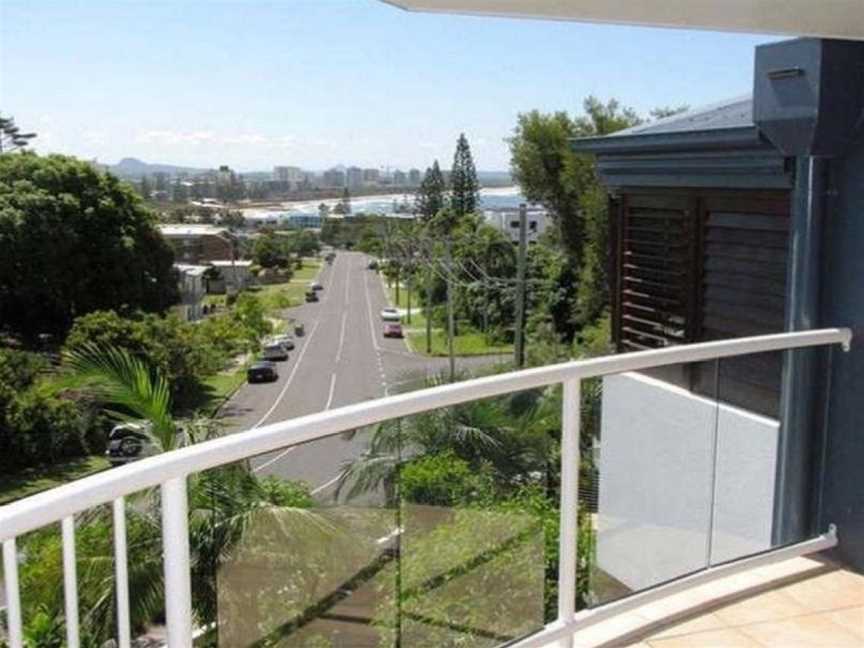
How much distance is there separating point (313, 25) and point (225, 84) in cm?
1350

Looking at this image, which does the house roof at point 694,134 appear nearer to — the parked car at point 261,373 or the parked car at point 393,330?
the parked car at point 261,373

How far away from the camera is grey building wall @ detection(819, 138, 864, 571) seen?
116 inches

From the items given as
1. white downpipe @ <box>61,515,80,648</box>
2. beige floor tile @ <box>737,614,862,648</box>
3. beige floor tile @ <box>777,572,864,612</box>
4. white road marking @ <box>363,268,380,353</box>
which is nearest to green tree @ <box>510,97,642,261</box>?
white road marking @ <box>363,268,380,353</box>

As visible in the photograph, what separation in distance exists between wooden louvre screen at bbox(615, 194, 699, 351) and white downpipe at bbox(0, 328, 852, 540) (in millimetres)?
2999

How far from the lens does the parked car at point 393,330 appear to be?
60188 mm

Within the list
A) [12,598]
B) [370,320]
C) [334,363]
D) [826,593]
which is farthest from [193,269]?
[12,598]

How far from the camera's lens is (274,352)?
172ft

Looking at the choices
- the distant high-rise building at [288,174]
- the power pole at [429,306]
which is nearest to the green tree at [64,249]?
the power pole at [429,306]

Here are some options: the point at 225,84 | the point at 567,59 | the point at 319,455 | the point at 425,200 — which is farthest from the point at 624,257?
the point at 225,84

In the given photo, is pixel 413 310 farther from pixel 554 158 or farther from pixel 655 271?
pixel 655 271

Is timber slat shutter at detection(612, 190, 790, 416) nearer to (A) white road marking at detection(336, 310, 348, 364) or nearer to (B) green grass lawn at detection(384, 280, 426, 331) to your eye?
(A) white road marking at detection(336, 310, 348, 364)

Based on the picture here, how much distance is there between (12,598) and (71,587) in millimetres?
155

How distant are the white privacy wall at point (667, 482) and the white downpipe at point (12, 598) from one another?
1659 millimetres

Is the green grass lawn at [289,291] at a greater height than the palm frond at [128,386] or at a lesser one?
lesser
